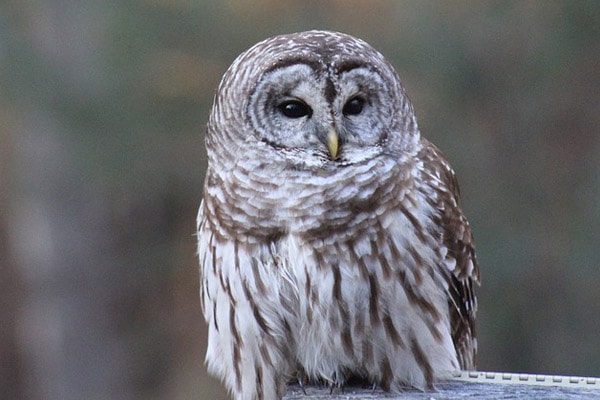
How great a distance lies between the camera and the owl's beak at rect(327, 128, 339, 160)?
3812 millimetres

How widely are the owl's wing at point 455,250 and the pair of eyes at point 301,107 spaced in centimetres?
34

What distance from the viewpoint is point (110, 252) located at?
9.37 metres

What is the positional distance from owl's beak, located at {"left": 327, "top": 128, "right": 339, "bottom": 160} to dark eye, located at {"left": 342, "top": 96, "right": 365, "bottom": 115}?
0.11 metres

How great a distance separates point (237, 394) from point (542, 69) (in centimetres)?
416

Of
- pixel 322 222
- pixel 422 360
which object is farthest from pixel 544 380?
pixel 322 222

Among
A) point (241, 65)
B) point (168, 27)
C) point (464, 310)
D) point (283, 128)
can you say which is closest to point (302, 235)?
point (283, 128)

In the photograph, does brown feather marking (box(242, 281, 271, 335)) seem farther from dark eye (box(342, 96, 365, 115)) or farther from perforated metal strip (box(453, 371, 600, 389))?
perforated metal strip (box(453, 371, 600, 389))

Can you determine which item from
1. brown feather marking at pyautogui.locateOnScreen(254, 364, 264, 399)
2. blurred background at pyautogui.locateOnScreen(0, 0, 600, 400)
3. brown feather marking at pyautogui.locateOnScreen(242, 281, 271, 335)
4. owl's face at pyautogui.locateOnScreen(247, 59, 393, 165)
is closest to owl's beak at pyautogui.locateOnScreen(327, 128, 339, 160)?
owl's face at pyautogui.locateOnScreen(247, 59, 393, 165)

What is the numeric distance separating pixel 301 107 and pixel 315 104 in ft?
0.24

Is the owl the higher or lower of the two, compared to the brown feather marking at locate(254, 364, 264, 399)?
higher

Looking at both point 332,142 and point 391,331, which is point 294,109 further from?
point 391,331

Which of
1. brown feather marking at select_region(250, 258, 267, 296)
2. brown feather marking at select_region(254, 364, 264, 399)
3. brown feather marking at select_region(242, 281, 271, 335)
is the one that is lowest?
brown feather marking at select_region(254, 364, 264, 399)

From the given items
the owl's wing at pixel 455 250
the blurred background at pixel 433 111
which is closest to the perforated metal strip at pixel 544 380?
the owl's wing at pixel 455 250

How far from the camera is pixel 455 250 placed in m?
4.29
